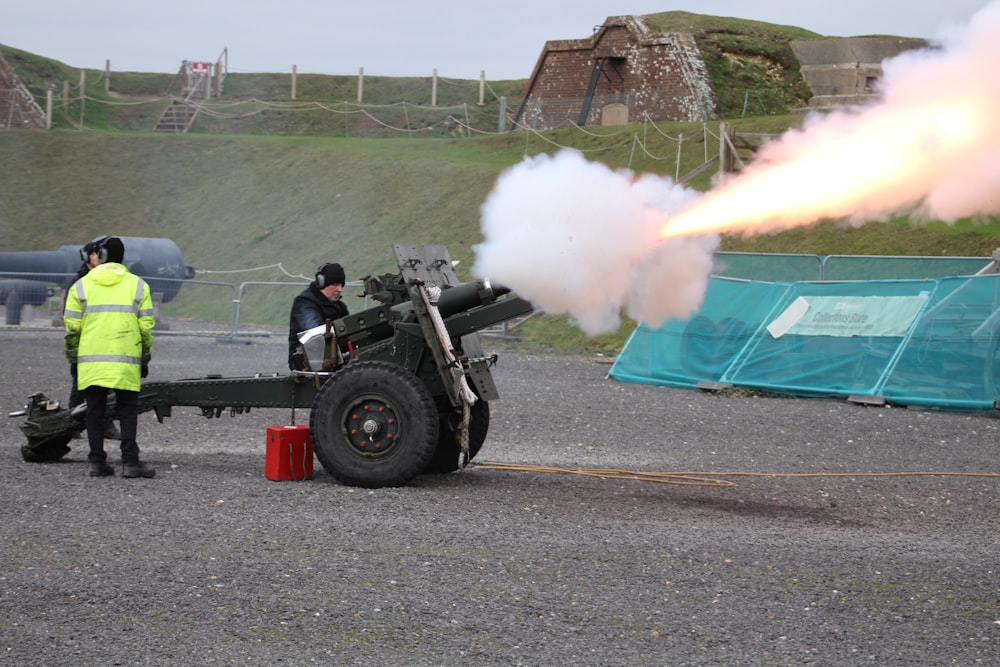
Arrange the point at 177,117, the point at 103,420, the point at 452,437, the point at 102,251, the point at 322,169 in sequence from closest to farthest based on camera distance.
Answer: the point at 103,420
the point at 102,251
the point at 452,437
the point at 322,169
the point at 177,117

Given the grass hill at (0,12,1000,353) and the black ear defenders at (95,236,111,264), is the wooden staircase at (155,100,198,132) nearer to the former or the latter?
the grass hill at (0,12,1000,353)

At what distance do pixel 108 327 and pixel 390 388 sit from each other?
2305mm

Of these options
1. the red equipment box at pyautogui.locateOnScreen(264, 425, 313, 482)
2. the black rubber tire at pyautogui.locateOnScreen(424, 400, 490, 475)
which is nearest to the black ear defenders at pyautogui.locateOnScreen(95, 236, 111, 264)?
the red equipment box at pyautogui.locateOnScreen(264, 425, 313, 482)

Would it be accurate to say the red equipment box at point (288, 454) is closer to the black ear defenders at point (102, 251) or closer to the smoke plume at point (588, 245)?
the black ear defenders at point (102, 251)

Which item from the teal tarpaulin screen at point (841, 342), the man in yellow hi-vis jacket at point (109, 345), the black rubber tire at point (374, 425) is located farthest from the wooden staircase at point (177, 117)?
the black rubber tire at point (374, 425)

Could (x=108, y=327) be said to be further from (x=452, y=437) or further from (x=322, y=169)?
(x=322, y=169)

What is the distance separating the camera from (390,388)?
919 centimetres

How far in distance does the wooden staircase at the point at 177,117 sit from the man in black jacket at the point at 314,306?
43.1 meters

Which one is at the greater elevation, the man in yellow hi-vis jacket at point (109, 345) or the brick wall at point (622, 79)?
the brick wall at point (622, 79)

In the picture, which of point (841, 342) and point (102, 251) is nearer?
point (102, 251)

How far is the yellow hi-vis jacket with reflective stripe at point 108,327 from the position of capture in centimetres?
920

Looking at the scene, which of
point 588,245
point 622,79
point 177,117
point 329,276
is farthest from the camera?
point 177,117

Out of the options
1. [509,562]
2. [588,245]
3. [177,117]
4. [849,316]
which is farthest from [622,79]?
[509,562]

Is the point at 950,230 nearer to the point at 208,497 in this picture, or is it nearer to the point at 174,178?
the point at 208,497
